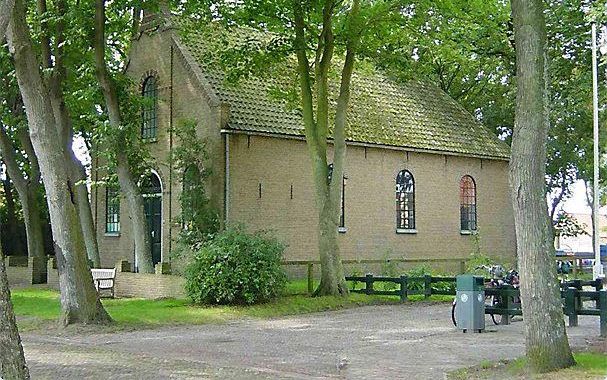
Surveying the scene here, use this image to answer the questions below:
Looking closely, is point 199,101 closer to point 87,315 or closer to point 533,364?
point 87,315

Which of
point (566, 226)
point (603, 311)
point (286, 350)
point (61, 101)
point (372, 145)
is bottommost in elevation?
point (286, 350)

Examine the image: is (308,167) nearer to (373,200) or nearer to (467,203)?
(373,200)

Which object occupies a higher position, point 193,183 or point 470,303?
point 193,183

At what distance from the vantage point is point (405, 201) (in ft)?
103

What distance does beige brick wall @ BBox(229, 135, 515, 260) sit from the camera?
26.2 metres

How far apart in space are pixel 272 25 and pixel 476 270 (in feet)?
30.3

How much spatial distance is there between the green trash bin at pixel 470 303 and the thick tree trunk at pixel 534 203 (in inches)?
199

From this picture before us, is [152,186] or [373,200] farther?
[373,200]

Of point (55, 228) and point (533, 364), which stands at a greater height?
point (55, 228)

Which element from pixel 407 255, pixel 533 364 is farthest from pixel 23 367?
pixel 407 255

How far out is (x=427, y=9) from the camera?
72.0 feet

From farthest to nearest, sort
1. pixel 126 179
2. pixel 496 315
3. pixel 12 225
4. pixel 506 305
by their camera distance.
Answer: pixel 12 225 → pixel 126 179 → pixel 496 315 → pixel 506 305

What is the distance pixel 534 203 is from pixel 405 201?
20.5 meters

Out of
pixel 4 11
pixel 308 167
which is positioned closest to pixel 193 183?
pixel 308 167
